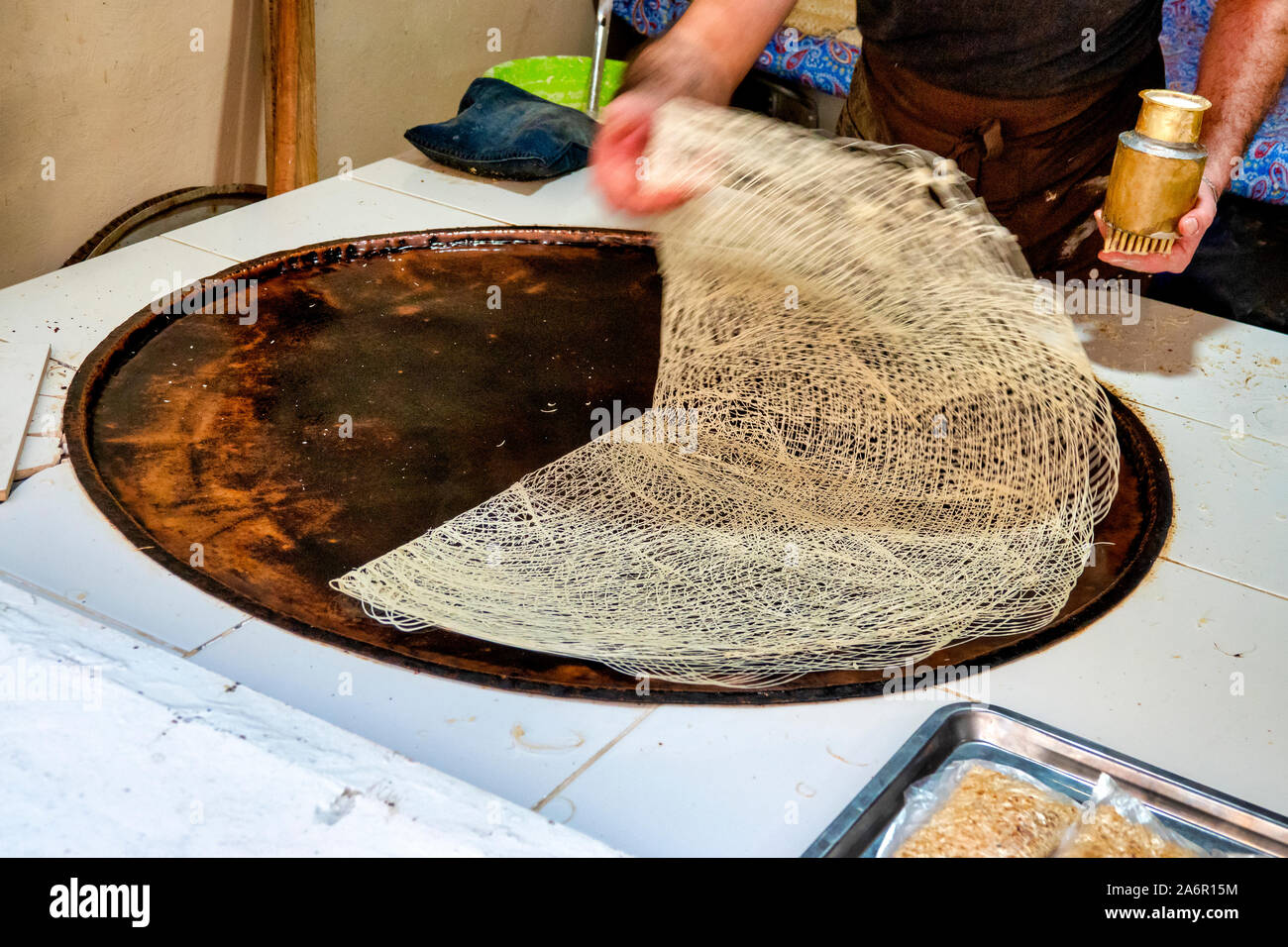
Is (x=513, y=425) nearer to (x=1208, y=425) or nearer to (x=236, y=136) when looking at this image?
(x=1208, y=425)

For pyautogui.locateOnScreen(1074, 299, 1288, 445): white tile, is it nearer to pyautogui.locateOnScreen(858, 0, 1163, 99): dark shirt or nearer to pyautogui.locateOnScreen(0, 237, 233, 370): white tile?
pyautogui.locateOnScreen(858, 0, 1163, 99): dark shirt

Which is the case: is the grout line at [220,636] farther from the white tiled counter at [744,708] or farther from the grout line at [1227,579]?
the grout line at [1227,579]

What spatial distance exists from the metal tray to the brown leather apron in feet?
3.31

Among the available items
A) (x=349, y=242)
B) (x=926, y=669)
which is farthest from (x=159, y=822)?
(x=349, y=242)

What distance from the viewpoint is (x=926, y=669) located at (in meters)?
1.00

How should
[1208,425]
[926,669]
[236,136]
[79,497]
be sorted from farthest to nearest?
[236,136] < [1208,425] < [79,497] < [926,669]

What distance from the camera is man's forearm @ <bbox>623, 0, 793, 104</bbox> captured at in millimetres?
1366

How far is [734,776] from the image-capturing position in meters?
0.89

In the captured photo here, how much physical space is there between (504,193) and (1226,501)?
117cm

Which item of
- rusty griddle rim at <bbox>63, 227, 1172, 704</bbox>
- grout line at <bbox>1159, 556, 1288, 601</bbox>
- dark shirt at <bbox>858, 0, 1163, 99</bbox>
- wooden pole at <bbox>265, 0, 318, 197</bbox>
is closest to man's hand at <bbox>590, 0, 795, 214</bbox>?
dark shirt at <bbox>858, 0, 1163, 99</bbox>

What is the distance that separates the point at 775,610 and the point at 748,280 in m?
0.34
